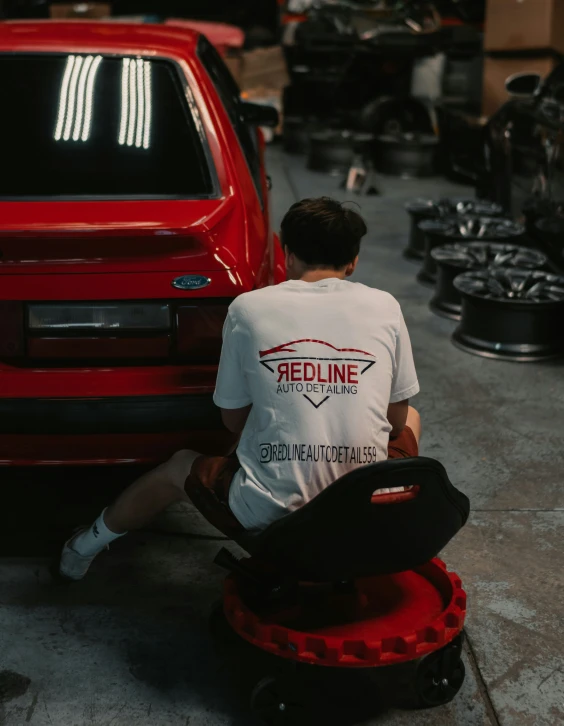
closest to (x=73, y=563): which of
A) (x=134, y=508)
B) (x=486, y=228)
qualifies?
(x=134, y=508)

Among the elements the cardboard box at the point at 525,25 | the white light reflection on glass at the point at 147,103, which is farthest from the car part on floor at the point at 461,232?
A: the white light reflection on glass at the point at 147,103

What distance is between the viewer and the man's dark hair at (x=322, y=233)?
2.12 m

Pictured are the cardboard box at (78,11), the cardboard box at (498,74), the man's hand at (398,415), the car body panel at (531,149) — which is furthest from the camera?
the cardboard box at (78,11)

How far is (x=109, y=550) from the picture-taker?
2857mm

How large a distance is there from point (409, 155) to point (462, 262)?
14.4 feet

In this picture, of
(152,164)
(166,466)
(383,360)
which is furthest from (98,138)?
(383,360)

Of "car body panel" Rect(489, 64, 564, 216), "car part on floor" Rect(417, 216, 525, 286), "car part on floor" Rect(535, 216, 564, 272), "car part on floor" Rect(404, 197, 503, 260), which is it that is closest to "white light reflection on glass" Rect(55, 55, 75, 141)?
"car part on floor" Rect(417, 216, 525, 286)

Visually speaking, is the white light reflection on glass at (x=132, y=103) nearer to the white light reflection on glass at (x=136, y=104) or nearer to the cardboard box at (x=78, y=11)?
the white light reflection on glass at (x=136, y=104)

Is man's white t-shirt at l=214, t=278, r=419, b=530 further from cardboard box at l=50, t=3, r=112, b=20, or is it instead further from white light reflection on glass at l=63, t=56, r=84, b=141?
cardboard box at l=50, t=3, r=112, b=20

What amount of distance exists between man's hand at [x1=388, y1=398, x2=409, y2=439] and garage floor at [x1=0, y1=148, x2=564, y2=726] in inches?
23.5

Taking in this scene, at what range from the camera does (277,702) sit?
81.6 inches

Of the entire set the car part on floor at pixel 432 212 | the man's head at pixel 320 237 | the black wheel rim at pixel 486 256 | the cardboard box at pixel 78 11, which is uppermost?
the man's head at pixel 320 237

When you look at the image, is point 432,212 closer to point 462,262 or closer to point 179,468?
point 462,262

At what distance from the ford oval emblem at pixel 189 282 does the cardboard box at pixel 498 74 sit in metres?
5.98
